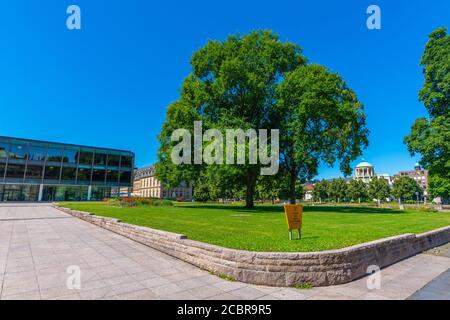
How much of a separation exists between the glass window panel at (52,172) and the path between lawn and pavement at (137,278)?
54.1m

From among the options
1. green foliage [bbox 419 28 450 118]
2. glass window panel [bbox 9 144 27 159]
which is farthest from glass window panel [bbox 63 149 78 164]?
green foliage [bbox 419 28 450 118]

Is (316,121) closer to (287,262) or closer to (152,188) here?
(287,262)

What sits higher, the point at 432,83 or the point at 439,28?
the point at 439,28

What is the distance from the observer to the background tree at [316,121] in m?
23.4

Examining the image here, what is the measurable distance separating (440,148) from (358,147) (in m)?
7.55

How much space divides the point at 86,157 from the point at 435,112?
63.1m

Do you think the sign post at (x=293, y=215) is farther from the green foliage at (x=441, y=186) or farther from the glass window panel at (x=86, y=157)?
the glass window panel at (x=86, y=157)

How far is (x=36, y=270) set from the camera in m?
5.93

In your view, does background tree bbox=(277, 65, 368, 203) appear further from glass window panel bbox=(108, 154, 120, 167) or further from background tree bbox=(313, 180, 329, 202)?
background tree bbox=(313, 180, 329, 202)

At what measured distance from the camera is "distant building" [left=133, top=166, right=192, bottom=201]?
100881 mm

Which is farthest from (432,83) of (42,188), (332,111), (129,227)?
(42,188)

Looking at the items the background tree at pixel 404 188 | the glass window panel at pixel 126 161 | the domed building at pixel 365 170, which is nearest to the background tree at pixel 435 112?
the glass window panel at pixel 126 161
